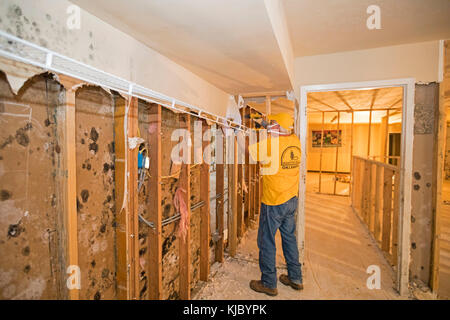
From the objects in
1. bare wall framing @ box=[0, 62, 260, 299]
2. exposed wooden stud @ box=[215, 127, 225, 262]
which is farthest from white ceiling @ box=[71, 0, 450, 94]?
exposed wooden stud @ box=[215, 127, 225, 262]

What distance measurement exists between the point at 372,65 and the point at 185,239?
7.98ft

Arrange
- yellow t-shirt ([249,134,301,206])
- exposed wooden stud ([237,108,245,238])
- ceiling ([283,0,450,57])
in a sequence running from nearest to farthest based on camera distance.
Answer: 1. ceiling ([283,0,450,57])
2. yellow t-shirt ([249,134,301,206])
3. exposed wooden stud ([237,108,245,238])

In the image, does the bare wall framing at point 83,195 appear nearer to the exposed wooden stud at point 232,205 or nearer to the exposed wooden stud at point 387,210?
the exposed wooden stud at point 232,205

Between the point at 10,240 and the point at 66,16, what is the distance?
3.15ft

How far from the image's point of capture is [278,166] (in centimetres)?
190

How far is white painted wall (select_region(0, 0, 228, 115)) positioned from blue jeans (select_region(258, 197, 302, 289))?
4.22ft


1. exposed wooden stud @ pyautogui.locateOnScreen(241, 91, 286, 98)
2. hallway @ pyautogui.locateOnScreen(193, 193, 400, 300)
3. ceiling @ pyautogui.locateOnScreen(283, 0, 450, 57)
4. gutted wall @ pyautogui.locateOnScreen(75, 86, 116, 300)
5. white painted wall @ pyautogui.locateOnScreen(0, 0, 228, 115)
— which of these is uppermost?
ceiling @ pyautogui.locateOnScreen(283, 0, 450, 57)

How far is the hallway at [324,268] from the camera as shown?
6.40ft

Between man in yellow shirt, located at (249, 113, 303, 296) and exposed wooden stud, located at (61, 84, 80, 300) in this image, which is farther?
man in yellow shirt, located at (249, 113, 303, 296)

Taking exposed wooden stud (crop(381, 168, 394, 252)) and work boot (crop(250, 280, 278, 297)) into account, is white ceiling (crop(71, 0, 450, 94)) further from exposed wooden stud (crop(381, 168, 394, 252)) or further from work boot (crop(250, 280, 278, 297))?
work boot (crop(250, 280, 278, 297))

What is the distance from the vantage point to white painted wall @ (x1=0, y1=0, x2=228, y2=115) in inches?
31.0

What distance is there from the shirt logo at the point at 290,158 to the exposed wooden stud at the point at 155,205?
43.1 inches

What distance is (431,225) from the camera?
2.02 metres
